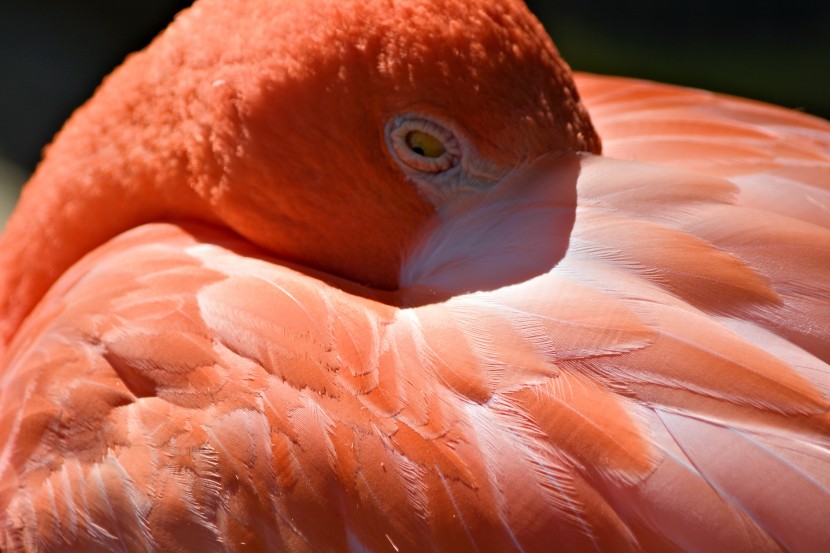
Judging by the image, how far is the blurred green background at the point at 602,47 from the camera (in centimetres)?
336

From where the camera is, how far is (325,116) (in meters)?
1.38

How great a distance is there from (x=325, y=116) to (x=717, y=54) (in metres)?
2.45

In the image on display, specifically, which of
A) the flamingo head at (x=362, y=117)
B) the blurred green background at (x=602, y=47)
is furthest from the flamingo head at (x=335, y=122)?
the blurred green background at (x=602, y=47)

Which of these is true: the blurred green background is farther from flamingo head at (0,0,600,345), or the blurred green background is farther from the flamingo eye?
the flamingo eye

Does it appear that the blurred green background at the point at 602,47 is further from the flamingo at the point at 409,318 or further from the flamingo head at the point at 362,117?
the flamingo head at the point at 362,117

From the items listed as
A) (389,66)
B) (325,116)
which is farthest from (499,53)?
(325,116)

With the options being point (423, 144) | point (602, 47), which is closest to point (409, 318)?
point (423, 144)

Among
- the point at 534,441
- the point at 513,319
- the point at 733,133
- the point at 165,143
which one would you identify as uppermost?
the point at 733,133

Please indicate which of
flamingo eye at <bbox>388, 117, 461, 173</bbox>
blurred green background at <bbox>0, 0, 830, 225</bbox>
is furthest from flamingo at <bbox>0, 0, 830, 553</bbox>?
blurred green background at <bbox>0, 0, 830, 225</bbox>

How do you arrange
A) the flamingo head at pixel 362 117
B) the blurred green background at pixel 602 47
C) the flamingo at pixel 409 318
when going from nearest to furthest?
the flamingo at pixel 409 318
the flamingo head at pixel 362 117
the blurred green background at pixel 602 47

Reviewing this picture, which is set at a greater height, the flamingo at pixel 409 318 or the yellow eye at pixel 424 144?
the yellow eye at pixel 424 144

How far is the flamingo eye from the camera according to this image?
136 centimetres

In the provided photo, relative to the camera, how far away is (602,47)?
3.52 meters

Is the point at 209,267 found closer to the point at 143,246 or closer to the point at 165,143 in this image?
the point at 143,246
